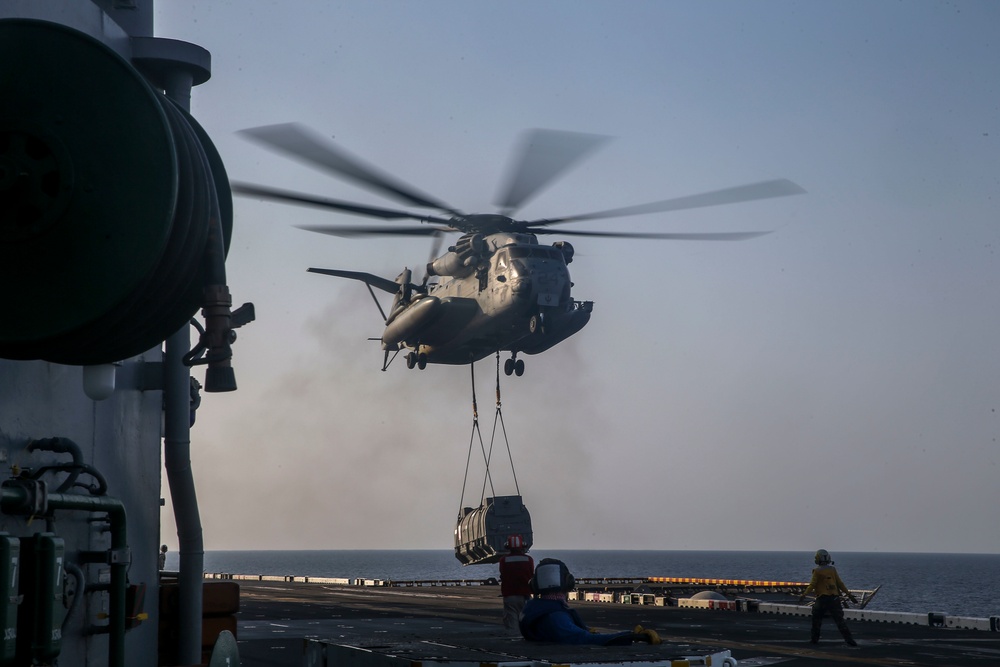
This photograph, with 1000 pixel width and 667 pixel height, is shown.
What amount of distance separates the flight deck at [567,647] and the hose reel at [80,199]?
2.91 m

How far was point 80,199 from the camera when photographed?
14.0 feet

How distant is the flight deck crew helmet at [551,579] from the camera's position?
24.7ft

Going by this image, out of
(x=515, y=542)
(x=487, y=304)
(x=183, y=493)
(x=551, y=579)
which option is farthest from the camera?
(x=487, y=304)

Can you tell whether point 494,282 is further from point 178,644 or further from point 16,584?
point 16,584

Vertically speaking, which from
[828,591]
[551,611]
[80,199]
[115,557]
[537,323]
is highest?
[537,323]

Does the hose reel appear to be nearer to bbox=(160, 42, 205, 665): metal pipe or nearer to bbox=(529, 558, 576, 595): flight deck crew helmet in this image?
bbox=(529, 558, 576, 595): flight deck crew helmet

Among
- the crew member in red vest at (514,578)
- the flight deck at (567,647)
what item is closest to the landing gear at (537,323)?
the flight deck at (567,647)

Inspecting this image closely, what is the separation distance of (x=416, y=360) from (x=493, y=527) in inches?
308

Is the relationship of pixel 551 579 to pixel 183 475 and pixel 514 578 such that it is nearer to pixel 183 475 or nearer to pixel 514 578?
pixel 183 475

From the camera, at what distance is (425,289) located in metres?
35.1

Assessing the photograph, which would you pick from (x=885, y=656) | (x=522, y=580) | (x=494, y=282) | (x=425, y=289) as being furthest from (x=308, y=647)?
(x=425, y=289)

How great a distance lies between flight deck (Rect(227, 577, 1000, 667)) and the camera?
253 inches

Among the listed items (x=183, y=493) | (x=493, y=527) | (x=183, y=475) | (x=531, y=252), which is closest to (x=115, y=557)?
(x=183, y=475)

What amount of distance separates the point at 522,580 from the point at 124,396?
325 inches
